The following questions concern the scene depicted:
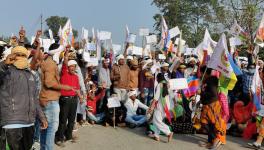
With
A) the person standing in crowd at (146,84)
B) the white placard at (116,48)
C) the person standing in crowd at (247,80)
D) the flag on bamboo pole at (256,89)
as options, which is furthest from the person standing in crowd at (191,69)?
the white placard at (116,48)

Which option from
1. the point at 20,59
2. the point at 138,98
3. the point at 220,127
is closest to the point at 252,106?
the point at 220,127

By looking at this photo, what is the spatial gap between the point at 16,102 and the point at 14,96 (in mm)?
72

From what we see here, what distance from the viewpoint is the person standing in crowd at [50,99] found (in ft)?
20.8

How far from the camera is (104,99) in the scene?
11.1m

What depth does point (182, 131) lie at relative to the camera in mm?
9836

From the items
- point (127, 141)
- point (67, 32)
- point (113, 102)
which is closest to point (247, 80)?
point (113, 102)

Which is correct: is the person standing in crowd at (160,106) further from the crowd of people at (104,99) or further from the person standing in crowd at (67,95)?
the person standing in crowd at (67,95)

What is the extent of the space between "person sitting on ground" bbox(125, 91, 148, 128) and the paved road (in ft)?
1.33

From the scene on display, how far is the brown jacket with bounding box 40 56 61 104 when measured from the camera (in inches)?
253

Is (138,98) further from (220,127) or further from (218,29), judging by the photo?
(218,29)

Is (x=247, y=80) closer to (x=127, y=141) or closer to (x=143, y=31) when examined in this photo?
(x=127, y=141)

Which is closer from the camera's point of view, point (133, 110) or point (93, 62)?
Answer: point (133, 110)

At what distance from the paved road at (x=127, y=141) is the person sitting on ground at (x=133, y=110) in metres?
0.41

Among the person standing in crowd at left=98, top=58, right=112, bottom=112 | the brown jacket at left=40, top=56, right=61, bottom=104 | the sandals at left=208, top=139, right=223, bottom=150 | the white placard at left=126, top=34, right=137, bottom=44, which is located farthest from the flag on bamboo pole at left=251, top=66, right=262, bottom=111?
the white placard at left=126, top=34, right=137, bottom=44
